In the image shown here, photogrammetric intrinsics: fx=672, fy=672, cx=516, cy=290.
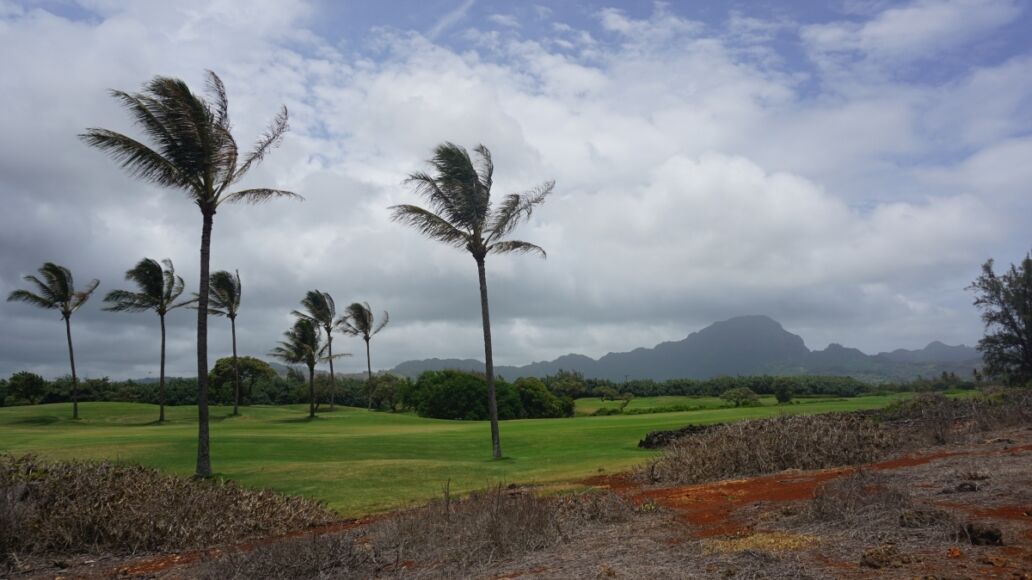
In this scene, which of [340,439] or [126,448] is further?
[340,439]

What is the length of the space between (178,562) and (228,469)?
998 centimetres

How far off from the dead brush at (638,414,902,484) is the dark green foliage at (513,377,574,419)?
50.4m

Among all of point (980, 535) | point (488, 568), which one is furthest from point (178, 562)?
point (980, 535)

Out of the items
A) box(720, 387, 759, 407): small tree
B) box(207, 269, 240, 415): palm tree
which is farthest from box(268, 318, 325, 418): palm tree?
box(720, 387, 759, 407): small tree

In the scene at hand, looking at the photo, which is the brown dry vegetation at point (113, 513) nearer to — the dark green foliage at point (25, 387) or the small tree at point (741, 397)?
the small tree at point (741, 397)

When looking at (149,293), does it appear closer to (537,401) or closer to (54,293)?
(54,293)

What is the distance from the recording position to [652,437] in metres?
24.5

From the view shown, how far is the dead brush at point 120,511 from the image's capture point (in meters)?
9.74

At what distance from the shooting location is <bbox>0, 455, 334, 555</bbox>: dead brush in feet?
32.0

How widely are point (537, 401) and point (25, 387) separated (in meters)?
48.5

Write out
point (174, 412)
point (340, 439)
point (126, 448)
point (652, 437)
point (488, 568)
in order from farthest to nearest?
point (174, 412)
point (340, 439)
point (652, 437)
point (126, 448)
point (488, 568)

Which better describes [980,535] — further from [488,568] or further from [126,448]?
[126,448]

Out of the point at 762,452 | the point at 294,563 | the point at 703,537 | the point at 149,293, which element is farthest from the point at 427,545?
the point at 149,293

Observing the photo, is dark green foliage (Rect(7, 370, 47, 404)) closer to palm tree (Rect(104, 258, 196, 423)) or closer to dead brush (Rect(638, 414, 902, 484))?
palm tree (Rect(104, 258, 196, 423))
